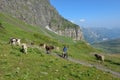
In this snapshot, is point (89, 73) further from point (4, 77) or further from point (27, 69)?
point (4, 77)

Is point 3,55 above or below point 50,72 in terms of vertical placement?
above

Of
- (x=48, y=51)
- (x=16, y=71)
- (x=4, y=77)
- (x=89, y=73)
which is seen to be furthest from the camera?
(x=48, y=51)

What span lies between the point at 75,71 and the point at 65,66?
92.8 inches

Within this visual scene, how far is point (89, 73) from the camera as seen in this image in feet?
110

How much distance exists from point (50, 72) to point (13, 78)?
19.6 feet

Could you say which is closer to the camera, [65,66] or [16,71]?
[16,71]

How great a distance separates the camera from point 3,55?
35125 mm

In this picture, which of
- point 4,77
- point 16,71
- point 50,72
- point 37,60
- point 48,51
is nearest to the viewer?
point 4,77

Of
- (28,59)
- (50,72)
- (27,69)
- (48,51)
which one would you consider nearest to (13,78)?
(27,69)

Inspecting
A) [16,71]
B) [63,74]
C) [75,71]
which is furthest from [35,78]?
[75,71]

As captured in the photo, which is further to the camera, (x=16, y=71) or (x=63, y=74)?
(x=63, y=74)

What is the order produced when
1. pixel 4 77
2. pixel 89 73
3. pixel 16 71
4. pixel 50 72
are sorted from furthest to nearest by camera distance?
1. pixel 89 73
2. pixel 50 72
3. pixel 16 71
4. pixel 4 77

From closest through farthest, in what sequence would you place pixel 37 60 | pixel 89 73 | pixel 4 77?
pixel 4 77, pixel 89 73, pixel 37 60

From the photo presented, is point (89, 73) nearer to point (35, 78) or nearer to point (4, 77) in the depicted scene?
point (35, 78)
